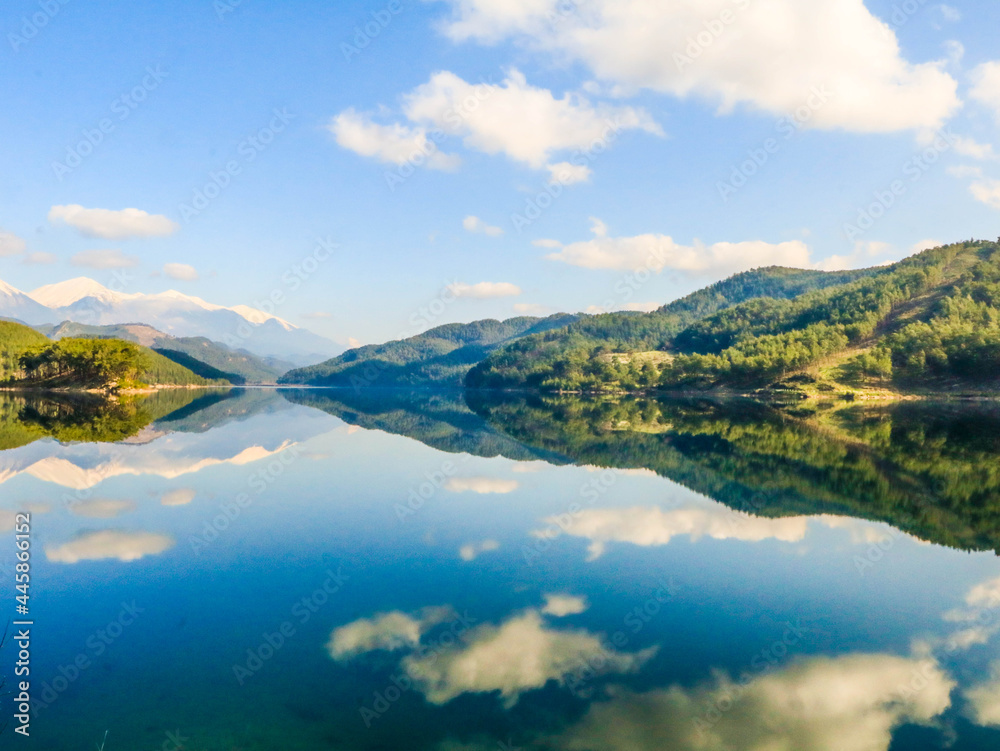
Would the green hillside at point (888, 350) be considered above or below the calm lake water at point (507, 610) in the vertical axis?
above

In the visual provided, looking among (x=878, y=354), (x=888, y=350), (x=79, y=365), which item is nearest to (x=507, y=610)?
(x=79, y=365)

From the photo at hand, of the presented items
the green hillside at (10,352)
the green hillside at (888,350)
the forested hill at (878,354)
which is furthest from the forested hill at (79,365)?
the green hillside at (888,350)

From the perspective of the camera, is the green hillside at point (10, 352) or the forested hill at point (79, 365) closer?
the forested hill at point (79, 365)

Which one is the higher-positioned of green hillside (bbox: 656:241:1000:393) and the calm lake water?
green hillside (bbox: 656:241:1000:393)

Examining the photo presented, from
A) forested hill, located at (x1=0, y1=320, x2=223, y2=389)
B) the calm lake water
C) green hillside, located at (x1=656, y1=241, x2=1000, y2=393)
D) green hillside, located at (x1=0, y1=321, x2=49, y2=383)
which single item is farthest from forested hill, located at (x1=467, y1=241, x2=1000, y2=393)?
green hillside, located at (x1=0, y1=321, x2=49, y2=383)

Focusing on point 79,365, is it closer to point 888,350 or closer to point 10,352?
point 10,352

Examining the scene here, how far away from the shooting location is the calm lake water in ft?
30.7

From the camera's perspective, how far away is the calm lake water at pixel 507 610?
9.36 metres

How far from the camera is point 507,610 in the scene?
45.3ft

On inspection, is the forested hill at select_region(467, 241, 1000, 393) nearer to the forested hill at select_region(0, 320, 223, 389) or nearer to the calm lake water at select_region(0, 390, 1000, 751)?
the calm lake water at select_region(0, 390, 1000, 751)

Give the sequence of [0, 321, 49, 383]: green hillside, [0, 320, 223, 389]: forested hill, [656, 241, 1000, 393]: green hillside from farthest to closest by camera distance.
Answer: [0, 321, 49, 383]: green hillside → [0, 320, 223, 389]: forested hill → [656, 241, 1000, 393]: green hillside

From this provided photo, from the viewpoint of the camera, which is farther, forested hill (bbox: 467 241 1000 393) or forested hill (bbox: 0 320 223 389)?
forested hill (bbox: 0 320 223 389)

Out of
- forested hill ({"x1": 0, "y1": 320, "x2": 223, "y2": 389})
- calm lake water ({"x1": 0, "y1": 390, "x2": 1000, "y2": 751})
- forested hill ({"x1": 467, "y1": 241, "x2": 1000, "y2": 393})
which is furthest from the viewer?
forested hill ({"x1": 0, "y1": 320, "x2": 223, "y2": 389})

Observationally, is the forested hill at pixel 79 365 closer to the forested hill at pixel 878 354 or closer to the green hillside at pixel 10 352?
the green hillside at pixel 10 352
